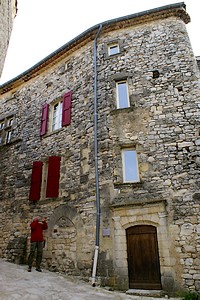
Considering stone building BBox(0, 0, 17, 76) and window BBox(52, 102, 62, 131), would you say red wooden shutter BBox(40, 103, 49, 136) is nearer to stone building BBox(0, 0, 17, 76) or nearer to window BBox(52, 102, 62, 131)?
window BBox(52, 102, 62, 131)

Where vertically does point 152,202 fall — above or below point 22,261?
above

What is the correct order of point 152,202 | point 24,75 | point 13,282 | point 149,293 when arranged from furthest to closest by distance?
point 24,75 < point 152,202 < point 149,293 < point 13,282

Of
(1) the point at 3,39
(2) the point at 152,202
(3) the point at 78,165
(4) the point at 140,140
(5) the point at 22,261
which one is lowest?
(5) the point at 22,261

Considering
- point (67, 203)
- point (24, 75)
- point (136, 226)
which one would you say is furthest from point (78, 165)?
point (24, 75)

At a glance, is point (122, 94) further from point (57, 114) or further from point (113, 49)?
point (57, 114)

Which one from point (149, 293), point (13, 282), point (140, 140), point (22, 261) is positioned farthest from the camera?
point (22, 261)

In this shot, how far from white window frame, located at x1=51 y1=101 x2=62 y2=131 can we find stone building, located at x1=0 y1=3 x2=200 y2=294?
0.05 m

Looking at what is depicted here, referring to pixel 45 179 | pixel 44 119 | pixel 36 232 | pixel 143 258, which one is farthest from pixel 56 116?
pixel 143 258

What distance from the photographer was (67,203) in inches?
276

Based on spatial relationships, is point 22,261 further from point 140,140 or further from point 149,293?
point 140,140

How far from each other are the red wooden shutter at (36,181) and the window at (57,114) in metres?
1.37

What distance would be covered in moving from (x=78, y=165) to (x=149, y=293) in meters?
4.01

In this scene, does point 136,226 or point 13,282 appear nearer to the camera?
point 13,282

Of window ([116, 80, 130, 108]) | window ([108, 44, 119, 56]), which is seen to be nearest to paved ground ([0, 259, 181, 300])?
window ([116, 80, 130, 108])
